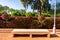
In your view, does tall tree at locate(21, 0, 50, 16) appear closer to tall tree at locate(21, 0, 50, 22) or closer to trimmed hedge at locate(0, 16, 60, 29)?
tall tree at locate(21, 0, 50, 22)

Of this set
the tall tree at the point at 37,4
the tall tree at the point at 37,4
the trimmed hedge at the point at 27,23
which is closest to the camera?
the trimmed hedge at the point at 27,23

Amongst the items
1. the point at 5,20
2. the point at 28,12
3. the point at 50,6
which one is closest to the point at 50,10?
the point at 50,6

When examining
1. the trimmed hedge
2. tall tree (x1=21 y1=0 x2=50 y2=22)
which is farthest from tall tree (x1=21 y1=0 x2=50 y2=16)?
the trimmed hedge

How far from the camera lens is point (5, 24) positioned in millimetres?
20078

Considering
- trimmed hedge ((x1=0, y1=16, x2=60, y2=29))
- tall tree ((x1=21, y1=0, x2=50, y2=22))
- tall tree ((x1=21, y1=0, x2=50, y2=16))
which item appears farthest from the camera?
tall tree ((x1=21, y1=0, x2=50, y2=22))

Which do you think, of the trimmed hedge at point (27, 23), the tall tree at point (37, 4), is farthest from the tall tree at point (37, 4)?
the trimmed hedge at point (27, 23)

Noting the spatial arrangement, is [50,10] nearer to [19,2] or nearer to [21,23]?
[19,2]

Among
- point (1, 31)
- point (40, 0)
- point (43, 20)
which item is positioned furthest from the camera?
point (40, 0)

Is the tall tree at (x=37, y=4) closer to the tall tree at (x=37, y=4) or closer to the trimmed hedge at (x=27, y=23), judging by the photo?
the tall tree at (x=37, y=4)

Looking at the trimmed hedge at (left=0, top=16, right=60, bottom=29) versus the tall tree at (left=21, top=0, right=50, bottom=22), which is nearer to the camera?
the trimmed hedge at (left=0, top=16, right=60, bottom=29)

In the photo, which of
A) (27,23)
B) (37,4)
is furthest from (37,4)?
(27,23)

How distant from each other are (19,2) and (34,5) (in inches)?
68.7

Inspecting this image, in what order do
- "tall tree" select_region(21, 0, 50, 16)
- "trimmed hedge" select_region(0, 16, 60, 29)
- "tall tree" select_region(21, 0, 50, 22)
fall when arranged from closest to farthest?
"trimmed hedge" select_region(0, 16, 60, 29) < "tall tree" select_region(21, 0, 50, 16) < "tall tree" select_region(21, 0, 50, 22)

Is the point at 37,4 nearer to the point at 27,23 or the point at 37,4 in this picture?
the point at 37,4
